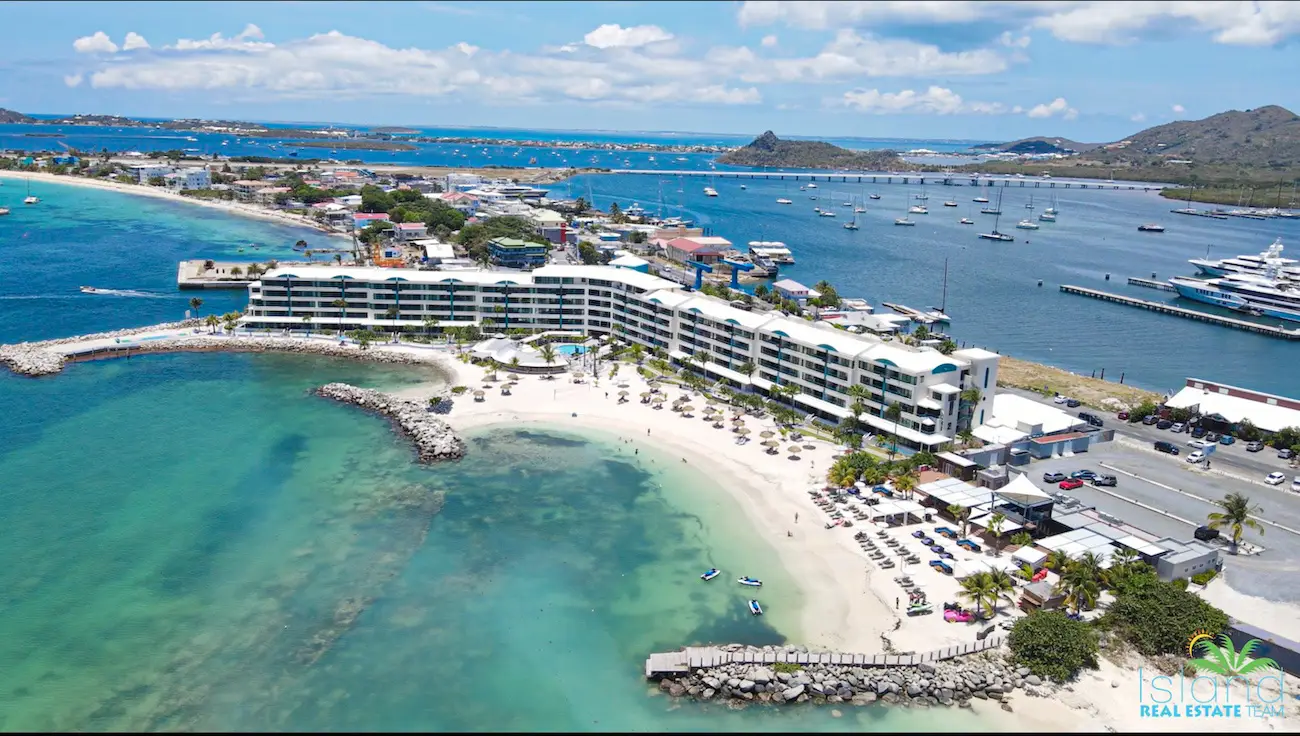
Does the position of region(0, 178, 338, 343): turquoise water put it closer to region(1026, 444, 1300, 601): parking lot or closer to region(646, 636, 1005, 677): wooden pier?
region(646, 636, 1005, 677): wooden pier

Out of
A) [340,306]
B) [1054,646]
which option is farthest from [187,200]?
[1054,646]

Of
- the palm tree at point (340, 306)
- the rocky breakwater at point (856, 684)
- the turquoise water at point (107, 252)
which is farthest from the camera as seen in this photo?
the turquoise water at point (107, 252)

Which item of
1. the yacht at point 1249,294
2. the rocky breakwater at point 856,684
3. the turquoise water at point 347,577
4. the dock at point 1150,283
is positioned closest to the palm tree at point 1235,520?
the rocky breakwater at point 856,684

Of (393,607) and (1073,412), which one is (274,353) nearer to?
(393,607)

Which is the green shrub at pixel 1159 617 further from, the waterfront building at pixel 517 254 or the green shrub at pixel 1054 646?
the waterfront building at pixel 517 254

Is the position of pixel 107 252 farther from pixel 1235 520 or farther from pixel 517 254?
pixel 1235 520

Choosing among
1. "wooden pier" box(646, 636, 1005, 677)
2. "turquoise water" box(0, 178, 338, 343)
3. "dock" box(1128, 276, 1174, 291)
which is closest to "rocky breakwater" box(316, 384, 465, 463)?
"wooden pier" box(646, 636, 1005, 677)

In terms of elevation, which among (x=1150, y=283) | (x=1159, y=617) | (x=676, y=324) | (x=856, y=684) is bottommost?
(x=856, y=684)
